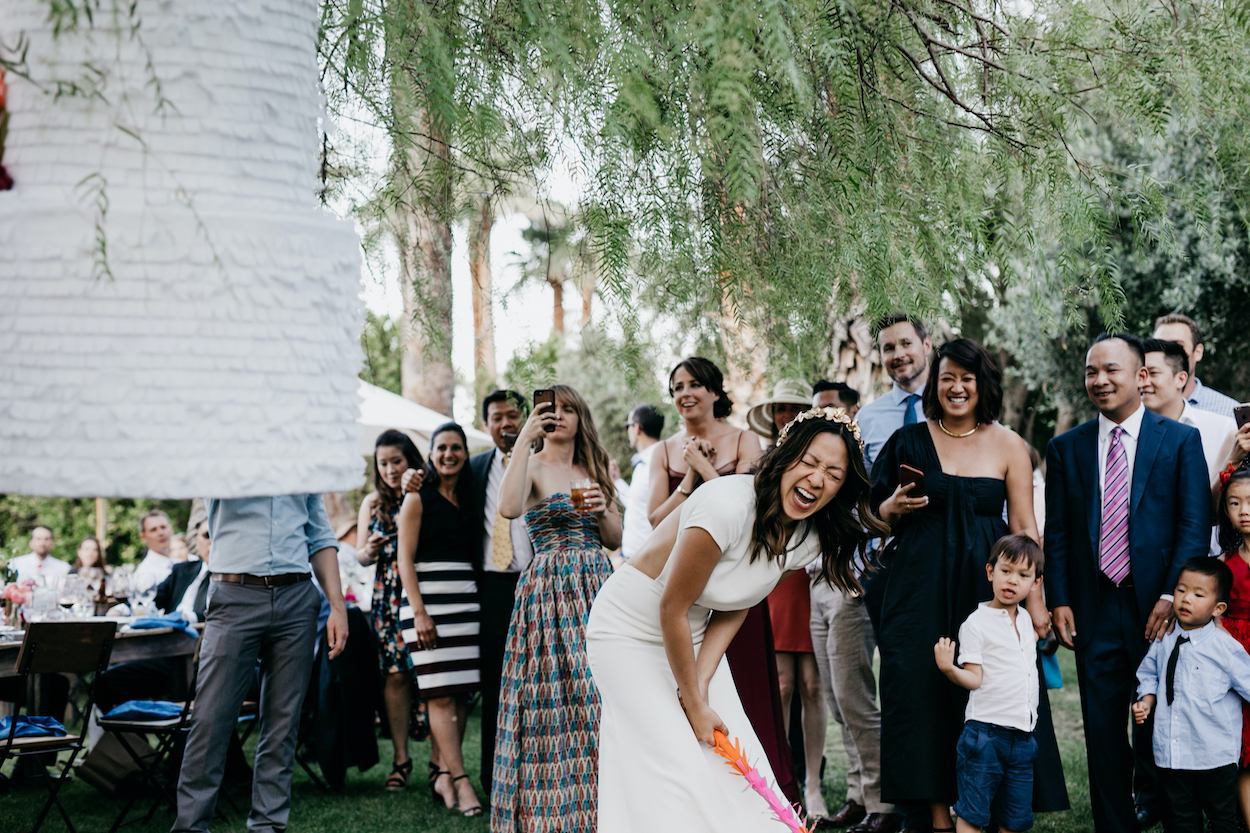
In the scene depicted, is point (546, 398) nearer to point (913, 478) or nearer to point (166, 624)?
point (913, 478)

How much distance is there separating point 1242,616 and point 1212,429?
3.40ft

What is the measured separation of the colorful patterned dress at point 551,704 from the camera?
17.5 ft

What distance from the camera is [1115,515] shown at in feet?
16.0

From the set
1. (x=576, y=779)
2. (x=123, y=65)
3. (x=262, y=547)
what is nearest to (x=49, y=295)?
(x=123, y=65)

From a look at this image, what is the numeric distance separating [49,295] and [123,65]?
212mm

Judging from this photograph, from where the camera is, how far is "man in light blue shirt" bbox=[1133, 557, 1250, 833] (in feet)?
15.1

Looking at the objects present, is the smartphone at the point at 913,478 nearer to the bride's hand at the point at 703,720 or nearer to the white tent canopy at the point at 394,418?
the bride's hand at the point at 703,720

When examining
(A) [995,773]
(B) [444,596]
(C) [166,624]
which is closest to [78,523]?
(C) [166,624]

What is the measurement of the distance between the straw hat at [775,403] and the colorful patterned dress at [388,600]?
2.21m

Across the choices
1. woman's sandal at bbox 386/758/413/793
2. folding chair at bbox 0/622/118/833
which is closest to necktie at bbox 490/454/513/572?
woman's sandal at bbox 386/758/413/793

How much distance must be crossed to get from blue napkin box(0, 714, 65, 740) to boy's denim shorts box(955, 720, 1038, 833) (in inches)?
169

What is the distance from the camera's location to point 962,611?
489 centimetres

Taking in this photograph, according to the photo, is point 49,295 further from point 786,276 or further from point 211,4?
point 786,276

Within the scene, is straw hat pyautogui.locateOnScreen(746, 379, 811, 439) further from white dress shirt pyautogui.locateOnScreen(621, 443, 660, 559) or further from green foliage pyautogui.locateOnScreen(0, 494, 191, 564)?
green foliage pyautogui.locateOnScreen(0, 494, 191, 564)
